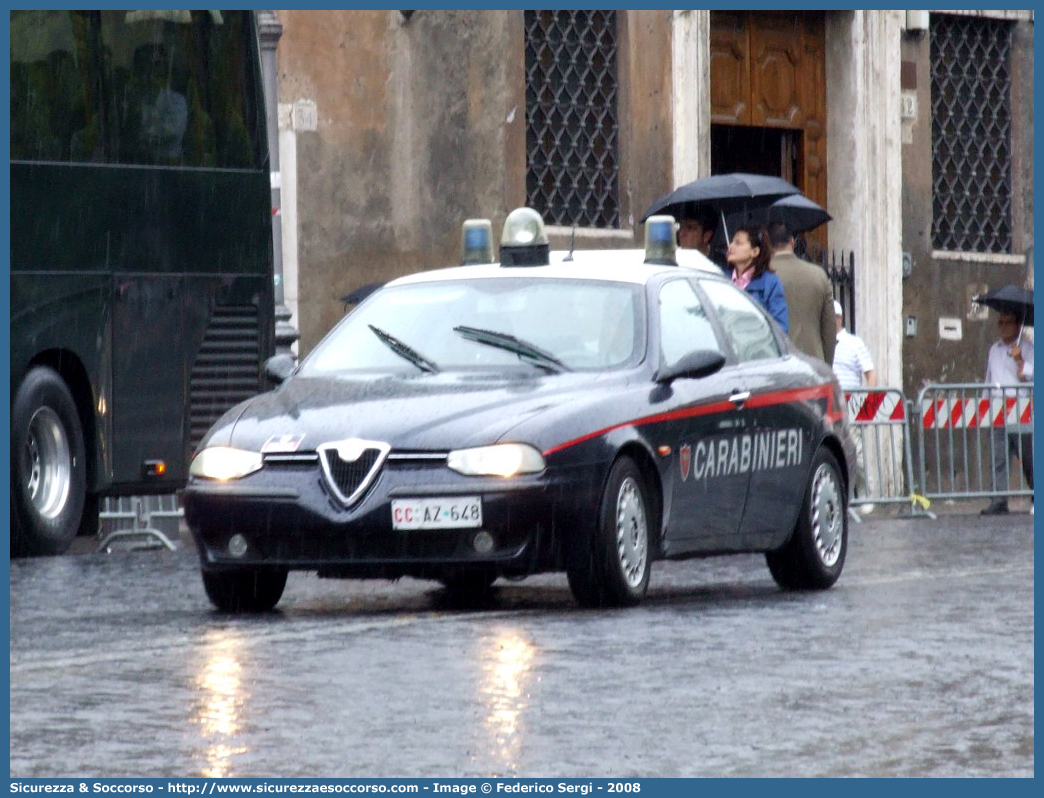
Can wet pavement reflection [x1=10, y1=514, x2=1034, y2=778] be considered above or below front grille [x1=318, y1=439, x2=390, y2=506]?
below

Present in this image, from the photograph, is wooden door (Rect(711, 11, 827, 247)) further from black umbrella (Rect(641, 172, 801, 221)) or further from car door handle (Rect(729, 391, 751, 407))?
car door handle (Rect(729, 391, 751, 407))

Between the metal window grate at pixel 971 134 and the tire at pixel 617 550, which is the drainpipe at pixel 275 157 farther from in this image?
the metal window grate at pixel 971 134

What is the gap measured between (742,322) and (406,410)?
7.55 feet

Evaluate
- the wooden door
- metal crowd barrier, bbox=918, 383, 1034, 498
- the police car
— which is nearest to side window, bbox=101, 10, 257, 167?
the police car

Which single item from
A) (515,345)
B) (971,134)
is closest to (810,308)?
(515,345)

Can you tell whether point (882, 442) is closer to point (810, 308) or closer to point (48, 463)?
point (810, 308)

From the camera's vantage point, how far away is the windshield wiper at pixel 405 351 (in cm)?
1148

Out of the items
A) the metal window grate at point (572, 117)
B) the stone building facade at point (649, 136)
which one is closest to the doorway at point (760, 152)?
the stone building facade at point (649, 136)

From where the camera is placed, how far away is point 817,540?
40.7 ft

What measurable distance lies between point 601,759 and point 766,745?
1.60ft

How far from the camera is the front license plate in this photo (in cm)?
1056

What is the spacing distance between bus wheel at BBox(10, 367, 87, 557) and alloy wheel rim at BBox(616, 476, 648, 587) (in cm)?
514
